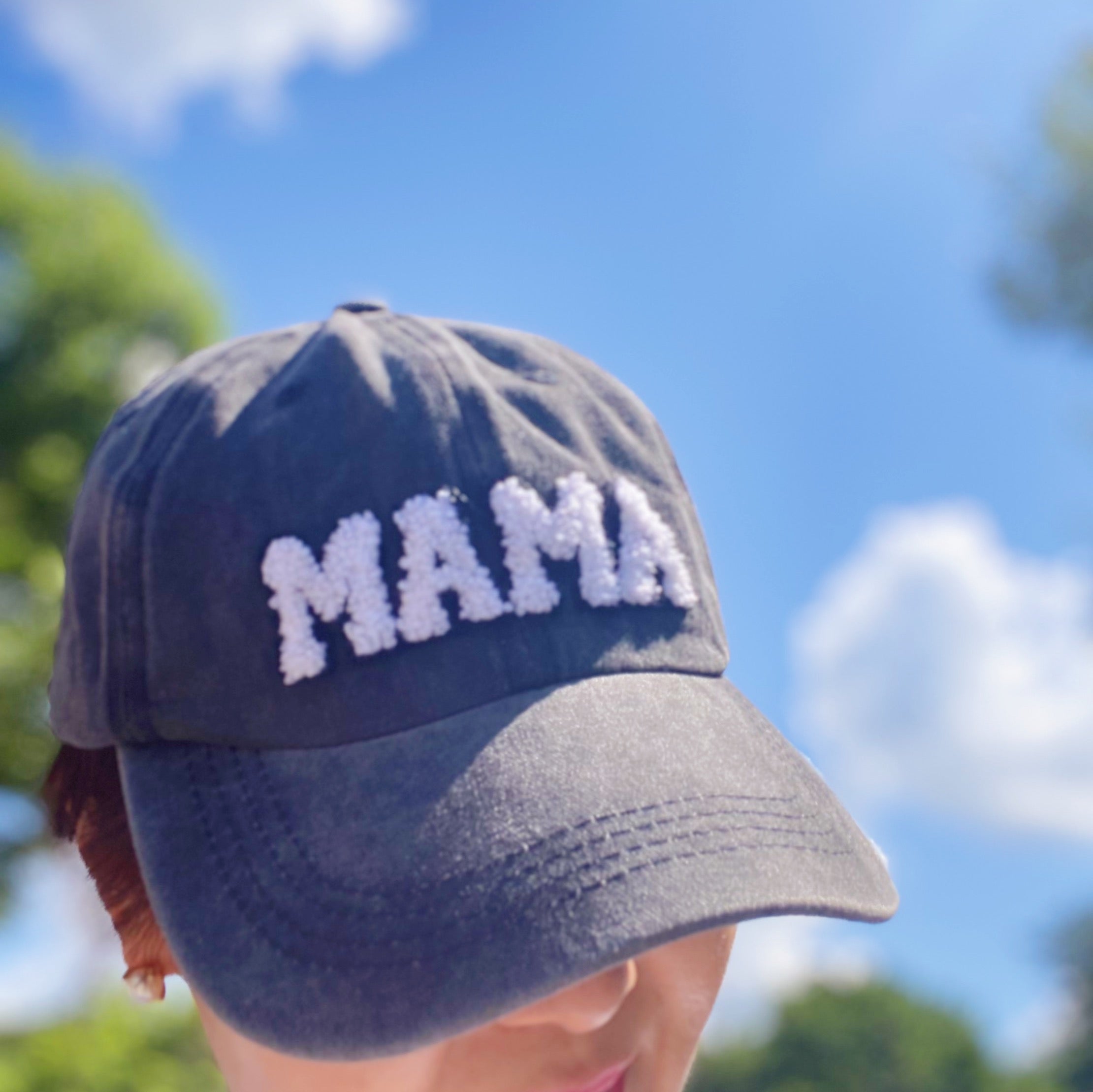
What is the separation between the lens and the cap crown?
0.79 metres

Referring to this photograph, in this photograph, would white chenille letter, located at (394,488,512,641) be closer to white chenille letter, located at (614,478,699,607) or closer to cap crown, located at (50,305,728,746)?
cap crown, located at (50,305,728,746)

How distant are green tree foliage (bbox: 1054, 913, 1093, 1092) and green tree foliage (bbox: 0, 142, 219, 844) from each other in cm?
947

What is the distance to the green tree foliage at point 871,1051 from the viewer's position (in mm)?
9148

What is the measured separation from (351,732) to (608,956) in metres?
0.24

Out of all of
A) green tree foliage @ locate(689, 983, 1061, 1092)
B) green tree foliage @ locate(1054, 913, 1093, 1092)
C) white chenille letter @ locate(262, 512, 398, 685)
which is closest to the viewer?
white chenille letter @ locate(262, 512, 398, 685)

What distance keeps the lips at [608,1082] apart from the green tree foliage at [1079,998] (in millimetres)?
10682

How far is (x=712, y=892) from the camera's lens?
699mm

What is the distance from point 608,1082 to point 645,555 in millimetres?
386

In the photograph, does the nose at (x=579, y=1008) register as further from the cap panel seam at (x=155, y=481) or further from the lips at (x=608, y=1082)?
the cap panel seam at (x=155, y=481)

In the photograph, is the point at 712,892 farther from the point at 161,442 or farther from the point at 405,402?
the point at 161,442

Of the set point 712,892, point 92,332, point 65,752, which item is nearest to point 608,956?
point 712,892

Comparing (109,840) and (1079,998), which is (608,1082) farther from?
(1079,998)

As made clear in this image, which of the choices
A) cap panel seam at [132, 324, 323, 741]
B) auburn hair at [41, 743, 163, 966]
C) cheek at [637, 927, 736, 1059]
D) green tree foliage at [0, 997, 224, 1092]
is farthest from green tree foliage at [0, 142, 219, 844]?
cheek at [637, 927, 736, 1059]

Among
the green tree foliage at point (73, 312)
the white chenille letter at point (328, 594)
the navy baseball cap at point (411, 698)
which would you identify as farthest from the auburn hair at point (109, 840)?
the green tree foliage at point (73, 312)
